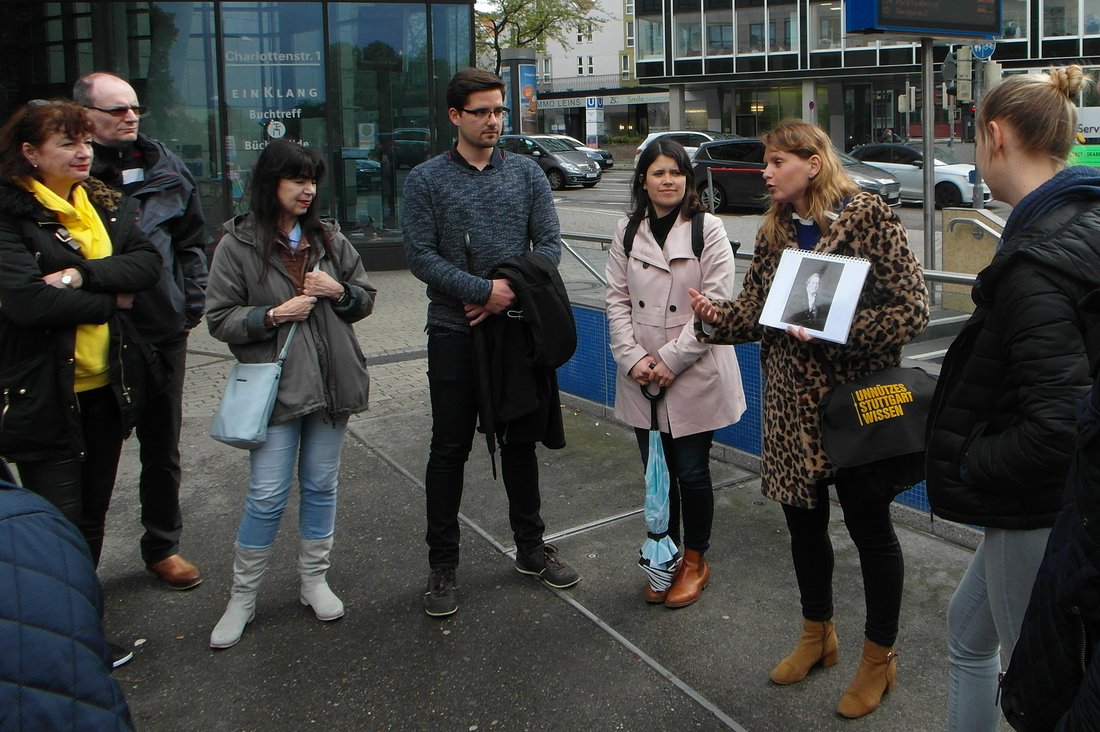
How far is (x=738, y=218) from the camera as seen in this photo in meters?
21.8

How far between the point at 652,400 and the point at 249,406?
4.75 feet

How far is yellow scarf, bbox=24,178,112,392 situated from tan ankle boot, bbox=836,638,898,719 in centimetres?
267

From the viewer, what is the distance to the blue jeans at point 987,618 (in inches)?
89.1

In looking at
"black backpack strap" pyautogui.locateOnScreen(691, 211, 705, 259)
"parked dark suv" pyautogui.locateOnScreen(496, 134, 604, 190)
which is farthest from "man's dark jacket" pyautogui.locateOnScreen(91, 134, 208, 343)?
"parked dark suv" pyautogui.locateOnScreen(496, 134, 604, 190)

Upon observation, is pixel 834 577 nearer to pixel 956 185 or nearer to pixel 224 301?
pixel 224 301

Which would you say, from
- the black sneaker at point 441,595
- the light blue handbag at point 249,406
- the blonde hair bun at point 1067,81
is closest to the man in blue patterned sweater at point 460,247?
the black sneaker at point 441,595

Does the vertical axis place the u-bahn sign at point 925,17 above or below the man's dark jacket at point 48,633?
above

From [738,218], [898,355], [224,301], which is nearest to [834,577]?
[898,355]

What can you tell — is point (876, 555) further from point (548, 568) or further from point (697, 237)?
point (548, 568)

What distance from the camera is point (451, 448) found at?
12.7 ft

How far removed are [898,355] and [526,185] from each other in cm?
155

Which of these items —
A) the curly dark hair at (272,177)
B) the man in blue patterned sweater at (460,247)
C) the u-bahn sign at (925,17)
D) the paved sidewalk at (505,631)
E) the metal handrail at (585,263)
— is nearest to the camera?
the paved sidewalk at (505,631)

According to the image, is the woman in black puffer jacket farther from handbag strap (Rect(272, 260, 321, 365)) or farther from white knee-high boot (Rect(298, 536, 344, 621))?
white knee-high boot (Rect(298, 536, 344, 621))

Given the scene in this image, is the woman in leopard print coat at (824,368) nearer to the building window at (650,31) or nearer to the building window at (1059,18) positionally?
the building window at (1059,18)
